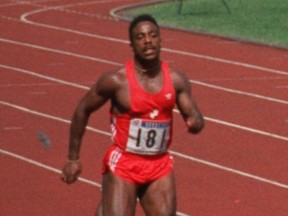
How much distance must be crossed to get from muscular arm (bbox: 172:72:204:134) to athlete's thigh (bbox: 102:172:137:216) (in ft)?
1.60

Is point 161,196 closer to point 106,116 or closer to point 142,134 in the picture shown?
point 142,134

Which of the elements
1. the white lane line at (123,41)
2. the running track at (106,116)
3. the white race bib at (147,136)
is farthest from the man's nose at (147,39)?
the white lane line at (123,41)

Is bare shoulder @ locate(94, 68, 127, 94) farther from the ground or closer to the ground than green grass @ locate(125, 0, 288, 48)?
farther from the ground

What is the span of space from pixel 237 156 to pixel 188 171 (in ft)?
2.56

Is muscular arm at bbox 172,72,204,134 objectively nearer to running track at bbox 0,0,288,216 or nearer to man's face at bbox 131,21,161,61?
man's face at bbox 131,21,161,61

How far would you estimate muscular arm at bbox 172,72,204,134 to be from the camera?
310 inches

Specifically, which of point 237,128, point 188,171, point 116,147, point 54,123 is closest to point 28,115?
point 54,123

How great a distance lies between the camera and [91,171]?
12.4m

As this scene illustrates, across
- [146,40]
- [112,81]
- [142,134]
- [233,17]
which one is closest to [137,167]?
[142,134]

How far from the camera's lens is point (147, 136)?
25.7ft

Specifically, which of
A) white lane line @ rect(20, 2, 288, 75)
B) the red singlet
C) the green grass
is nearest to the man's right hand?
the red singlet

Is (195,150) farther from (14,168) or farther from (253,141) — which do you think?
(14,168)

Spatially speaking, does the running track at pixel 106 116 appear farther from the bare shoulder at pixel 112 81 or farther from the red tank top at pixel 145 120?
the bare shoulder at pixel 112 81

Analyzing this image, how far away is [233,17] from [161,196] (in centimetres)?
1604
